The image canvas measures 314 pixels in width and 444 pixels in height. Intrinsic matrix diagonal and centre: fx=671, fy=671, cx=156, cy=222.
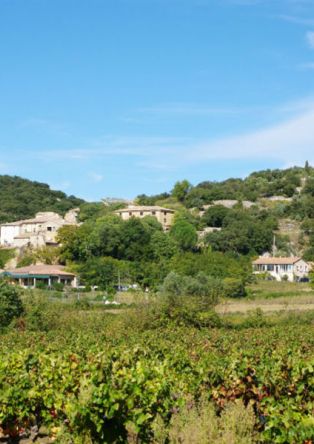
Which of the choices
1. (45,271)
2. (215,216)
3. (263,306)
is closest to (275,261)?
(215,216)

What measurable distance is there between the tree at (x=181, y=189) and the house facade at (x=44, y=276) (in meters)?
57.3

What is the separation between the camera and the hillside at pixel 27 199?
11998 centimetres

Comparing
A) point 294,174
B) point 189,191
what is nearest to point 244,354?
point 189,191

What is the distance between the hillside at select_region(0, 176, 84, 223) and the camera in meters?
120

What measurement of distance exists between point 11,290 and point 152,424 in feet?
89.6

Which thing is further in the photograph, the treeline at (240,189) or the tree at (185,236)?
the treeline at (240,189)

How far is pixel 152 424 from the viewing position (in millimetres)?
8500

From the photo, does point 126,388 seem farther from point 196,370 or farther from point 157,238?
point 157,238

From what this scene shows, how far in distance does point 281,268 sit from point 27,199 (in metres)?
63.5

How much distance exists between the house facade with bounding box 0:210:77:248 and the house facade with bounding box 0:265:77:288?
1196 centimetres

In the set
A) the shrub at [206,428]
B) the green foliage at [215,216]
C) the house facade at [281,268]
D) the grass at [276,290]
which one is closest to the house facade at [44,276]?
the grass at [276,290]

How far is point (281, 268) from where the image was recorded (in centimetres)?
7862

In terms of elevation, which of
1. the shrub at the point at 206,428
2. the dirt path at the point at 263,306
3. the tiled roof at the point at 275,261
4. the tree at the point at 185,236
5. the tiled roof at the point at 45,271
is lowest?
the dirt path at the point at 263,306

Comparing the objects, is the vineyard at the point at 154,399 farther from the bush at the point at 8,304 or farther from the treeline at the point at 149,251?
the treeline at the point at 149,251
